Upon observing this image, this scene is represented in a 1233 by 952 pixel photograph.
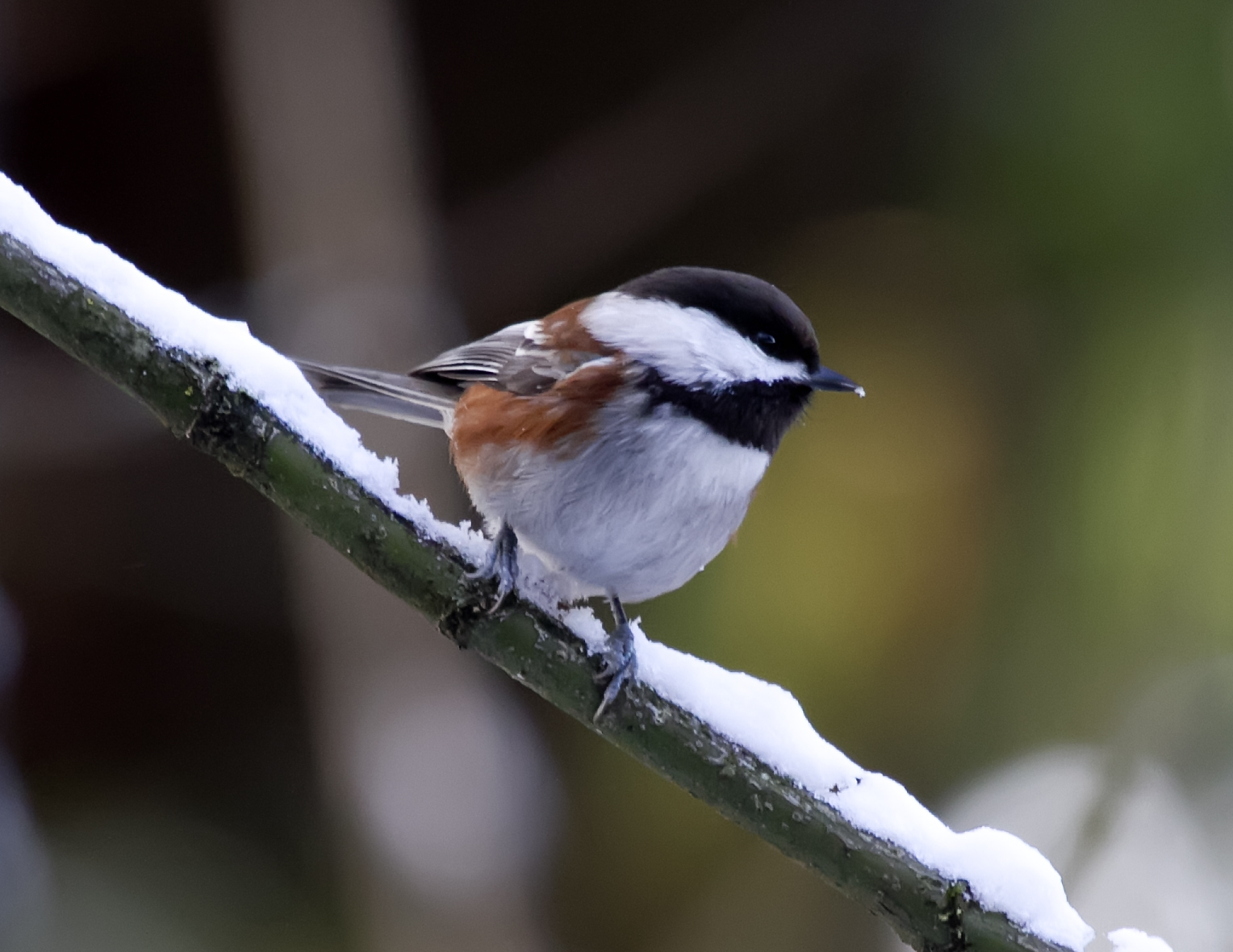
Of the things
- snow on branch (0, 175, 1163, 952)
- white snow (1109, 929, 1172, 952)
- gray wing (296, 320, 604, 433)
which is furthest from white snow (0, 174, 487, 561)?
white snow (1109, 929, 1172, 952)

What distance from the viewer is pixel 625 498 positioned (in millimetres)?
1410

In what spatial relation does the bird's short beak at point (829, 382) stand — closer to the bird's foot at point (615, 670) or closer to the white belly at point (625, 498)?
the white belly at point (625, 498)

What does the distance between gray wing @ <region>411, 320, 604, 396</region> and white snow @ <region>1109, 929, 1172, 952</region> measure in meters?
0.96

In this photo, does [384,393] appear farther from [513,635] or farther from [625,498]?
[513,635]

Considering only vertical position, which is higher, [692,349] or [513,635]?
[692,349]

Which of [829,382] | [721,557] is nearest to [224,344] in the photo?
[829,382]

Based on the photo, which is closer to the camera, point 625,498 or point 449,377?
point 625,498

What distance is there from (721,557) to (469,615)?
52.9 inches

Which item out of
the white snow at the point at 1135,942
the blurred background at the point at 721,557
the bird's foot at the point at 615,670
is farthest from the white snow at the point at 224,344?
the blurred background at the point at 721,557

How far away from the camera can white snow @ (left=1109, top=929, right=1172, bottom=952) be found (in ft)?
3.16

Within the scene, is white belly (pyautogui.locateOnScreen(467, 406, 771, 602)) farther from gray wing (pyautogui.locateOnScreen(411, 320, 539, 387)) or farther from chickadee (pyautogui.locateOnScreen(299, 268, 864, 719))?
gray wing (pyautogui.locateOnScreen(411, 320, 539, 387))

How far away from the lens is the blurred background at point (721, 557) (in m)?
2.01

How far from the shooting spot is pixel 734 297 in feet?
4.87

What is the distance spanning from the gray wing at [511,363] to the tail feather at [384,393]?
34 millimetres
